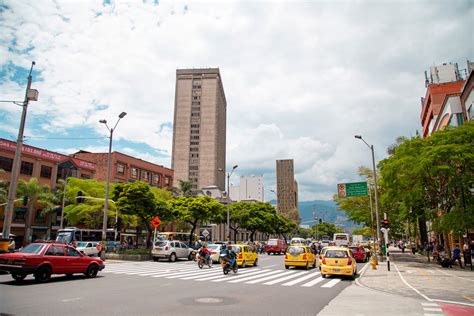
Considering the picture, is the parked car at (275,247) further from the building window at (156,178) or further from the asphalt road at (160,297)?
the building window at (156,178)

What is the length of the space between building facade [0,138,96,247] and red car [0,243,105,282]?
33.7 metres

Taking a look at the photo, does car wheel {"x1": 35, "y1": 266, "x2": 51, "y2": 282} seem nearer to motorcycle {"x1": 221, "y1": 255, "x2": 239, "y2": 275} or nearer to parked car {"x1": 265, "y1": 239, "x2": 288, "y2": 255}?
motorcycle {"x1": 221, "y1": 255, "x2": 239, "y2": 275}

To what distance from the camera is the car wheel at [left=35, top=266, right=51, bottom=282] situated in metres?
13.7

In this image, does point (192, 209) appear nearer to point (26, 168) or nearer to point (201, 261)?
point (201, 261)

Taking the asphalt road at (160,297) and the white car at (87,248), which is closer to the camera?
the asphalt road at (160,297)

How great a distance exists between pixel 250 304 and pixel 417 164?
728 inches

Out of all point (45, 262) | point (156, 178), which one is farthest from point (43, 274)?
point (156, 178)

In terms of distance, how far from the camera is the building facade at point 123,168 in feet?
208

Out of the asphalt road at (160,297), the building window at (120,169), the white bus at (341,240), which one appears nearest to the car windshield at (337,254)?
the asphalt road at (160,297)

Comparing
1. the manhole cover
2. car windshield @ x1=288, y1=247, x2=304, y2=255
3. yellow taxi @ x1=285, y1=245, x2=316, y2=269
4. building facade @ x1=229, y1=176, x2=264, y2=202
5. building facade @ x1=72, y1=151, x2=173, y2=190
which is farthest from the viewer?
building facade @ x1=229, y1=176, x2=264, y2=202

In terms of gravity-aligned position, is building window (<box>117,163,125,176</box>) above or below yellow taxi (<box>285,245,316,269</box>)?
above

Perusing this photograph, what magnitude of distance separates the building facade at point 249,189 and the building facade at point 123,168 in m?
66.7

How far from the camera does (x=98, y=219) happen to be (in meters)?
44.5

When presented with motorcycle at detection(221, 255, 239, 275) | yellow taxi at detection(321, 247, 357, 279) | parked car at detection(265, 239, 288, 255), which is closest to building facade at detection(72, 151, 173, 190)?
parked car at detection(265, 239, 288, 255)
